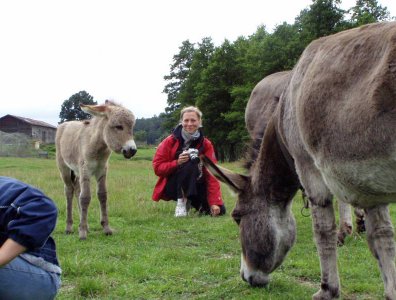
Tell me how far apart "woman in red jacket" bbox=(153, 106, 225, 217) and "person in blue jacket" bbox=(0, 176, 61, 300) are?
5.73 metres

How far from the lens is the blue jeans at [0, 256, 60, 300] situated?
2.71 metres

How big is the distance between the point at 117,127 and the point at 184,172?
234 centimetres

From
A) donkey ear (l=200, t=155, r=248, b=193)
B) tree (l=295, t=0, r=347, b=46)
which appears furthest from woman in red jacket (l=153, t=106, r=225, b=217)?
tree (l=295, t=0, r=347, b=46)

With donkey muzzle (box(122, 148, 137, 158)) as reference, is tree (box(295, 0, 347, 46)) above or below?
above

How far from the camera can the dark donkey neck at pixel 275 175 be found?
4129mm

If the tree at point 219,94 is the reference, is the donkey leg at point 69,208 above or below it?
below

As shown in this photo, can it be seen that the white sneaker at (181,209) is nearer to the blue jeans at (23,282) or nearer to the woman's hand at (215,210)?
the woman's hand at (215,210)

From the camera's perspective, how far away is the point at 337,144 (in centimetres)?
284

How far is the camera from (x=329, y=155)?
2.96 metres

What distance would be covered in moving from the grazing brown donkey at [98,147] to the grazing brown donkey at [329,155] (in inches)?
117

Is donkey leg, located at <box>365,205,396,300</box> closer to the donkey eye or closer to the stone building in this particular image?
the donkey eye

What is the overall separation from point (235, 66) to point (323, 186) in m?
45.5

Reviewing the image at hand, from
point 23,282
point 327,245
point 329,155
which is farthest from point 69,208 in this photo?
point 329,155

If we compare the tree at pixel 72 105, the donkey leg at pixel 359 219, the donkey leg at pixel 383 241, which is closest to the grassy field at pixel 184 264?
the donkey leg at pixel 359 219
